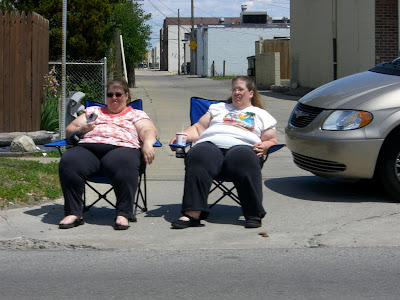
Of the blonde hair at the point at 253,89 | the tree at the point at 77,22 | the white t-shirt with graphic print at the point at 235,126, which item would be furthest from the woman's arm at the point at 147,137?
the tree at the point at 77,22

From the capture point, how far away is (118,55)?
2259 cm

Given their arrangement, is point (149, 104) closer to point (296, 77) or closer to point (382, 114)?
point (296, 77)

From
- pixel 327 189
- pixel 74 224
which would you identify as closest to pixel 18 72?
pixel 74 224

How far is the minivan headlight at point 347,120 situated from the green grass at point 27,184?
3082 mm

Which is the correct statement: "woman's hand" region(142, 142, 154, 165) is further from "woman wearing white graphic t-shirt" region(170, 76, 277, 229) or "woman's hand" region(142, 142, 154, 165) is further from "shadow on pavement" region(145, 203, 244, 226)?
"shadow on pavement" region(145, 203, 244, 226)

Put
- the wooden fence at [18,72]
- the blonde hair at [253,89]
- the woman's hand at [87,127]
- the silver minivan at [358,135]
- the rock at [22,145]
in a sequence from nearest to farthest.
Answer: the woman's hand at [87,127] → the blonde hair at [253,89] → the silver minivan at [358,135] → the rock at [22,145] → the wooden fence at [18,72]

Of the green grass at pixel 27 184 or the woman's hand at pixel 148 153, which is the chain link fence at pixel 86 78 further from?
the woman's hand at pixel 148 153

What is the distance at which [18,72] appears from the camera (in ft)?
36.0

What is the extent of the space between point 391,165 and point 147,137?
2.66 m

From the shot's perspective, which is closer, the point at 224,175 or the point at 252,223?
the point at 252,223

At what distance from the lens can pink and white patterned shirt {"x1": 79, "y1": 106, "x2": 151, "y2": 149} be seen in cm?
688

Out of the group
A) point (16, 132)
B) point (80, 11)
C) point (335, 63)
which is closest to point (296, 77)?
point (335, 63)

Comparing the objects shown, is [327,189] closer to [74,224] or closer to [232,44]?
[74,224]

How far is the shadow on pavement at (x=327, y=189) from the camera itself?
26.0 feet
